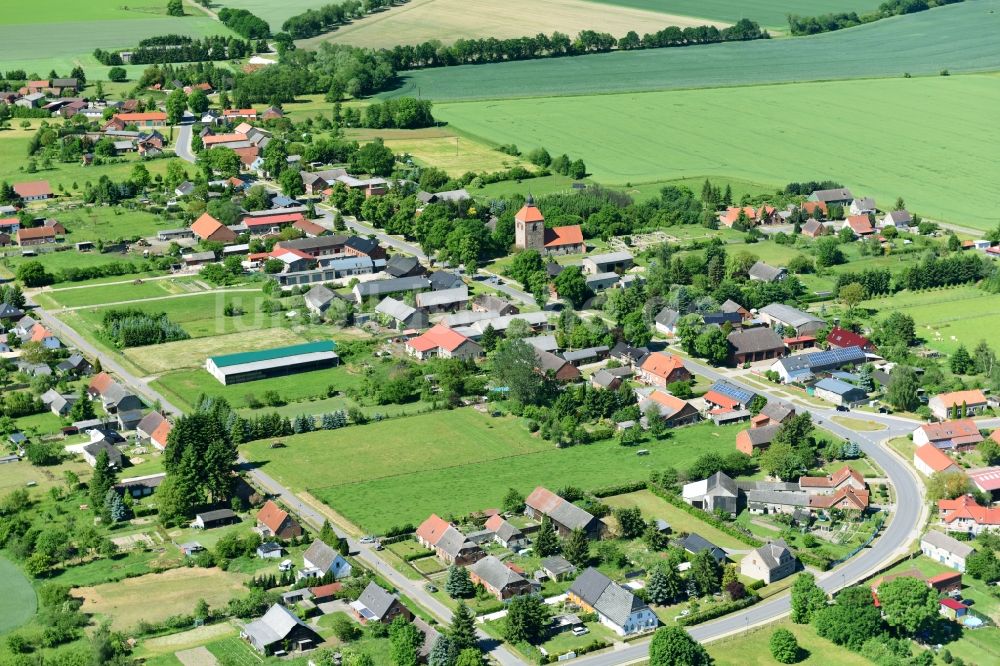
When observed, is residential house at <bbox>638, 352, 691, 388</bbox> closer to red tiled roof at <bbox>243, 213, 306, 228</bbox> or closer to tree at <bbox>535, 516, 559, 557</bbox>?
tree at <bbox>535, 516, 559, 557</bbox>

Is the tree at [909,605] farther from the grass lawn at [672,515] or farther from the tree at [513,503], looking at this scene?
the tree at [513,503]

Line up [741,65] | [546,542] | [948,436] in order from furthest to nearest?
[741,65] → [948,436] → [546,542]

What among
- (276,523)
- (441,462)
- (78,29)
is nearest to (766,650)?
(276,523)

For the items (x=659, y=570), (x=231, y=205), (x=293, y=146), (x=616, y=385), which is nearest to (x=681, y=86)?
(x=293, y=146)

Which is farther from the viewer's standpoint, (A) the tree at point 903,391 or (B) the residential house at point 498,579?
(A) the tree at point 903,391

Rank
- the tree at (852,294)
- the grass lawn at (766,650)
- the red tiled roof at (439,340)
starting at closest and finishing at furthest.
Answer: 1. the grass lawn at (766,650)
2. the red tiled roof at (439,340)
3. the tree at (852,294)

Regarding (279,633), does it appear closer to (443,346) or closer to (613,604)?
(613,604)

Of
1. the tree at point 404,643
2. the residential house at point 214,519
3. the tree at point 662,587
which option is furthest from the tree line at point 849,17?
the tree at point 404,643
